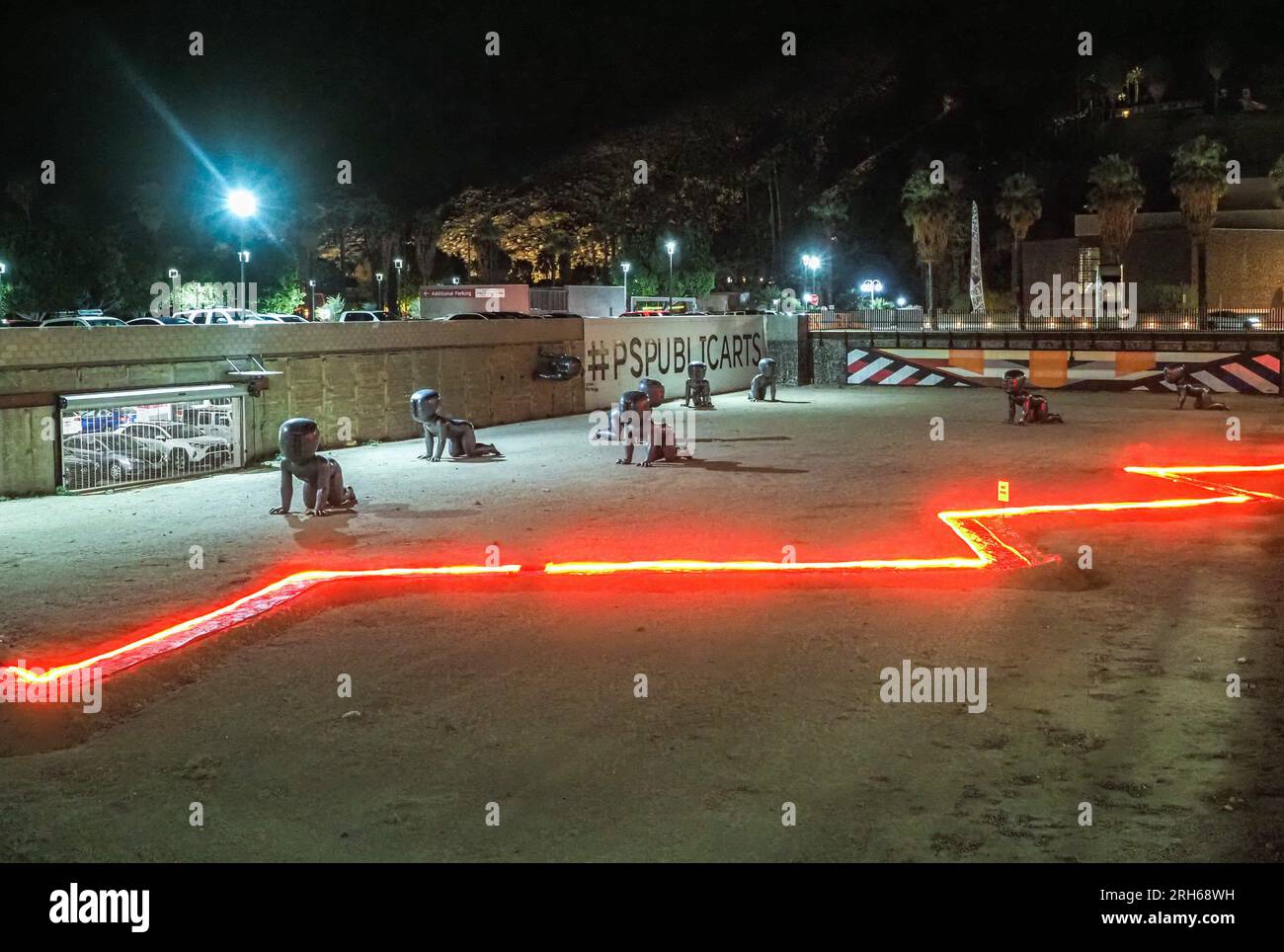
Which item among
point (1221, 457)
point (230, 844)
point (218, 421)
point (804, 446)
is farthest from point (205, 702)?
point (1221, 457)

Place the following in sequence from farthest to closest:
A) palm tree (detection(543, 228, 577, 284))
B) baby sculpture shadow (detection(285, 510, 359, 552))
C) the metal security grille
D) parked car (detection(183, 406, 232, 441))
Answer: palm tree (detection(543, 228, 577, 284)) → parked car (detection(183, 406, 232, 441)) → the metal security grille → baby sculpture shadow (detection(285, 510, 359, 552))

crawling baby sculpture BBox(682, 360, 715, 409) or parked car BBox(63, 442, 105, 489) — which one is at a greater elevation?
crawling baby sculpture BBox(682, 360, 715, 409)

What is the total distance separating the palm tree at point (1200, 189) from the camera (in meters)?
74.4

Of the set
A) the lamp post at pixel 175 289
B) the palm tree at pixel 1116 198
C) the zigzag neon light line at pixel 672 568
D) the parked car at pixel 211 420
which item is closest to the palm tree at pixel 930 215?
the palm tree at pixel 1116 198

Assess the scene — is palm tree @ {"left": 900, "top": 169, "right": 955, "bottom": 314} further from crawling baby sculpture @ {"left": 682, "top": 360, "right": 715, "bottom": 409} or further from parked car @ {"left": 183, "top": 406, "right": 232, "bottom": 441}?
parked car @ {"left": 183, "top": 406, "right": 232, "bottom": 441}

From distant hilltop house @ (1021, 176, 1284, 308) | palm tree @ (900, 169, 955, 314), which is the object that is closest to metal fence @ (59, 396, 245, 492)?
distant hilltop house @ (1021, 176, 1284, 308)

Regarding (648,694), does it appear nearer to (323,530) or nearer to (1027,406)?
(323,530)

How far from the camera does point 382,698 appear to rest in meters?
8.01

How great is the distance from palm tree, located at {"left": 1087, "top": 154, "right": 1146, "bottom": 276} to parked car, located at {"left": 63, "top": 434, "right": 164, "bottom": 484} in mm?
69128

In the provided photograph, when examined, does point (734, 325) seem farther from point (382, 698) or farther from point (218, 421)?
point (382, 698)

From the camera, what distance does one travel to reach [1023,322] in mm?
51062

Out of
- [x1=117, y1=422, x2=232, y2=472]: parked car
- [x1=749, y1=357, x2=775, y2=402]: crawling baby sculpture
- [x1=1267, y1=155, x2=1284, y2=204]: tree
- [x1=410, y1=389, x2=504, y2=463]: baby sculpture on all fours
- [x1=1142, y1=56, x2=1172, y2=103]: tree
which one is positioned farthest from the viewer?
[x1=1142, y1=56, x2=1172, y2=103]: tree

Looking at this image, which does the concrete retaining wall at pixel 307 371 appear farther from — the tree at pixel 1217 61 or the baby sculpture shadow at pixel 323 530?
the tree at pixel 1217 61

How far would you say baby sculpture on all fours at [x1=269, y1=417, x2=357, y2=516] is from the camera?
15102mm
